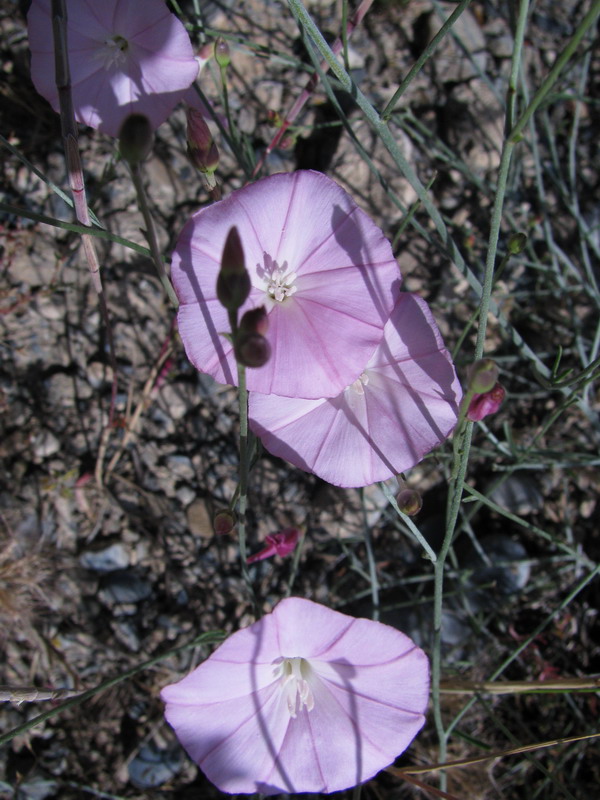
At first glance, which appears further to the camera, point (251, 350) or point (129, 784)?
point (129, 784)

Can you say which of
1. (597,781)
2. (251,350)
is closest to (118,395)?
(251,350)

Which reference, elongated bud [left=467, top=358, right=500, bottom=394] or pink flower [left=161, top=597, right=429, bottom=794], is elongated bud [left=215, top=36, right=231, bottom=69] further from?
pink flower [left=161, top=597, right=429, bottom=794]

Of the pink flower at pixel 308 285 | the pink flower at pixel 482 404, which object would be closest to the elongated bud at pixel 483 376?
the pink flower at pixel 482 404

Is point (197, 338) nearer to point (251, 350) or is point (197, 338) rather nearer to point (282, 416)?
point (282, 416)

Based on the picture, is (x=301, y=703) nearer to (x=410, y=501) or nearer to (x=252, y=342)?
(x=410, y=501)

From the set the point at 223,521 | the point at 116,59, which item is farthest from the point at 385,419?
the point at 116,59

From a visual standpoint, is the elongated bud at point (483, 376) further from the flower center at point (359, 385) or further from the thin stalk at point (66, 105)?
the thin stalk at point (66, 105)
